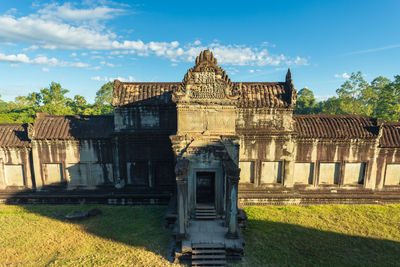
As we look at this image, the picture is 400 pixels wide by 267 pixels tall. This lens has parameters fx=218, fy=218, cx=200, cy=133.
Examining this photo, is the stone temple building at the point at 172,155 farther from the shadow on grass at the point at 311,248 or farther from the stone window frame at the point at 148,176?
the shadow on grass at the point at 311,248

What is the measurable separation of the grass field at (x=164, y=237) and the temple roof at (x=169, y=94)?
8.42 meters

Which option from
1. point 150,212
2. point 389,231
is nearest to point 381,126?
point 389,231

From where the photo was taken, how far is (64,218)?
1563 cm

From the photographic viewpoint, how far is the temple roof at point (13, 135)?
17781 millimetres

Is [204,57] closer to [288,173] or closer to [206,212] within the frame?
[206,212]

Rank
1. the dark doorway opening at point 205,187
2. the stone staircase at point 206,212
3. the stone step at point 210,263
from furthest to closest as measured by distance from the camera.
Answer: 1. the dark doorway opening at point 205,187
2. the stone staircase at point 206,212
3. the stone step at point 210,263

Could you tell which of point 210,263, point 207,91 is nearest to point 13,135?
point 207,91

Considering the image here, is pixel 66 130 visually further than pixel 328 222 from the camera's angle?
Yes

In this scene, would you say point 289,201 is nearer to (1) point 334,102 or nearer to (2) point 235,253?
(2) point 235,253

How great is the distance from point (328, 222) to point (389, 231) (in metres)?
3.53

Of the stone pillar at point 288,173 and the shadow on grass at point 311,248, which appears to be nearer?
the shadow on grass at point 311,248

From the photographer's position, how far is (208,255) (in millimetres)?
10977

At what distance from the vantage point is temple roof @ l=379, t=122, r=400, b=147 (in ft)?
59.0

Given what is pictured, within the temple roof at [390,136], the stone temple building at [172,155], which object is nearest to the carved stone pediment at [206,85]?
the stone temple building at [172,155]
